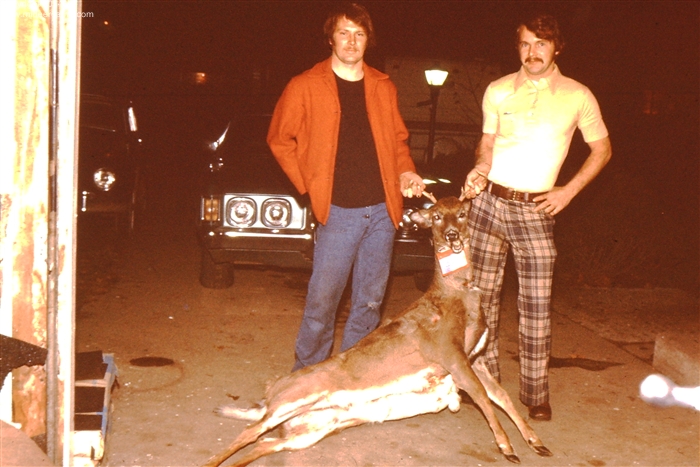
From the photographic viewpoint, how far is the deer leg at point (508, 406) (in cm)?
404

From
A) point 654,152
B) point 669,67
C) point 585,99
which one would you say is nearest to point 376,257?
point 585,99

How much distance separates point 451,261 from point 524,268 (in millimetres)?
598

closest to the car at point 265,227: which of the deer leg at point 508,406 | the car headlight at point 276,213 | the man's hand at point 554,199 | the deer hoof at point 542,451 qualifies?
the car headlight at point 276,213

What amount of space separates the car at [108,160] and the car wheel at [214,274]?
103 inches

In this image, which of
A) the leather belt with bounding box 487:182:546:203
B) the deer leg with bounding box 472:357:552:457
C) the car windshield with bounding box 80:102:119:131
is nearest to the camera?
the deer leg with bounding box 472:357:552:457

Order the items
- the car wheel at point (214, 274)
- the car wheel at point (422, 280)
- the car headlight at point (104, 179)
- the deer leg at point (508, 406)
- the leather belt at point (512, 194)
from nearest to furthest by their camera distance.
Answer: the deer leg at point (508, 406) < the leather belt at point (512, 194) < the car wheel at point (214, 274) < the car wheel at point (422, 280) < the car headlight at point (104, 179)

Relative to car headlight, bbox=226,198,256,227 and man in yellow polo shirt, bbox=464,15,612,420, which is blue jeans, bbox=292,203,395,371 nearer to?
man in yellow polo shirt, bbox=464,15,612,420

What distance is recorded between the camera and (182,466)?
3.70 m

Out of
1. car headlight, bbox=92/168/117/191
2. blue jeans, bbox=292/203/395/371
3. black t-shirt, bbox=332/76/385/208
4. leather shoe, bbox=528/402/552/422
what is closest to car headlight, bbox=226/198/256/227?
blue jeans, bbox=292/203/395/371

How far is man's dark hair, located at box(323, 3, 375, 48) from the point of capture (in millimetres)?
4207

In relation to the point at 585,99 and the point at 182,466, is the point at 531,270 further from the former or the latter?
the point at 182,466

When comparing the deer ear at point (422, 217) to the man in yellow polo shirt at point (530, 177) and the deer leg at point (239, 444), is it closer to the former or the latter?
the man in yellow polo shirt at point (530, 177)

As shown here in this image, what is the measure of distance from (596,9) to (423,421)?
15.5 meters

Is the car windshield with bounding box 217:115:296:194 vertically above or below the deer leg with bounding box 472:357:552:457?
above
